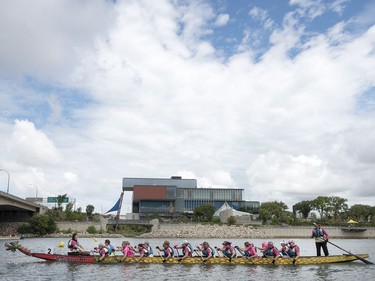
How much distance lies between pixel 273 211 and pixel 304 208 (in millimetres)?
15518

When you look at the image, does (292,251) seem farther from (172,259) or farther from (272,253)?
(172,259)

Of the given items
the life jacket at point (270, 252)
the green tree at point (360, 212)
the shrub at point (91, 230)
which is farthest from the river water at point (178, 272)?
the green tree at point (360, 212)

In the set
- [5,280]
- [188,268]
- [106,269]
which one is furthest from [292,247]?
[5,280]

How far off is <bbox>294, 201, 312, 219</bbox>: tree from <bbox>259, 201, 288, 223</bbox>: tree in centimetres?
586

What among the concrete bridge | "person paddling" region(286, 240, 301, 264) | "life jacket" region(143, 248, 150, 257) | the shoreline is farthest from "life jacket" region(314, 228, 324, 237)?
the shoreline

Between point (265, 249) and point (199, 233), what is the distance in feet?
306

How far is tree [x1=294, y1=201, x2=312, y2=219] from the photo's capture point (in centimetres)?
17738

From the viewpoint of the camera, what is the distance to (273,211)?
6786 inches

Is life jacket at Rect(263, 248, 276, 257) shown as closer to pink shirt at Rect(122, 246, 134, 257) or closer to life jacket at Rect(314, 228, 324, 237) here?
life jacket at Rect(314, 228, 324, 237)

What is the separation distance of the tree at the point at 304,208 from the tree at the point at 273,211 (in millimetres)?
5857

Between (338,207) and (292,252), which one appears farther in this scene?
(338,207)

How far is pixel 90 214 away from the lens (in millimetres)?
162625

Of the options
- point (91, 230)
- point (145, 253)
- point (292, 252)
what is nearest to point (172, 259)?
point (145, 253)

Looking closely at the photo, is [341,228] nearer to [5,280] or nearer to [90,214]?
[90,214]
